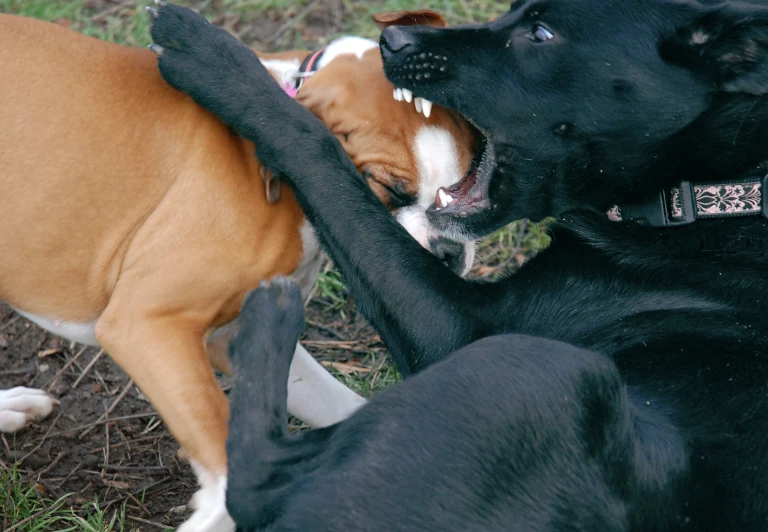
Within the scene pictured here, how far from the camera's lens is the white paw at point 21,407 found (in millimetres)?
3479

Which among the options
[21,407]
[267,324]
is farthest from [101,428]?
[267,324]

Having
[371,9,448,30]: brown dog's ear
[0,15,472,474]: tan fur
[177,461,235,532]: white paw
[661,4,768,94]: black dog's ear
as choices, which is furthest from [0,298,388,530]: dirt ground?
[661,4,768,94]: black dog's ear

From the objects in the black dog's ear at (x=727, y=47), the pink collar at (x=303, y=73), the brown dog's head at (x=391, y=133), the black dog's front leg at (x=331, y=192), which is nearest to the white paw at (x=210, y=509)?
the black dog's front leg at (x=331, y=192)

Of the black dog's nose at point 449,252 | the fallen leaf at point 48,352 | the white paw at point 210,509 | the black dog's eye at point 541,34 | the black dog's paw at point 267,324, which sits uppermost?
the black dog's eye at point 541,34

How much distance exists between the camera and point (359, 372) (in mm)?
3969

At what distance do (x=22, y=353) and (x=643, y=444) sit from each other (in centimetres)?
255

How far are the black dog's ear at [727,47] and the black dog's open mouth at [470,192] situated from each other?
2.05 feet

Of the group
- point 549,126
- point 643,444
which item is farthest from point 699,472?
point 549,126

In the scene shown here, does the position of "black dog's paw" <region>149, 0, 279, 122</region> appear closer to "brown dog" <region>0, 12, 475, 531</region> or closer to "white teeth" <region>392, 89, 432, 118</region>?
"brown dog" <region>0, 12, 475, 531</region>

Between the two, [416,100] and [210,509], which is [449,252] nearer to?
[416,100]

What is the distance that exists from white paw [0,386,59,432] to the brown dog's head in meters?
1.49

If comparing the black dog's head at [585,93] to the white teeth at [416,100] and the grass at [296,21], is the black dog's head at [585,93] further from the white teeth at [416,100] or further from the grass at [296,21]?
the grass at [296,21]

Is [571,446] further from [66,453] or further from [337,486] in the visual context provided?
[66,453]

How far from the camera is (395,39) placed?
9.66 feet
